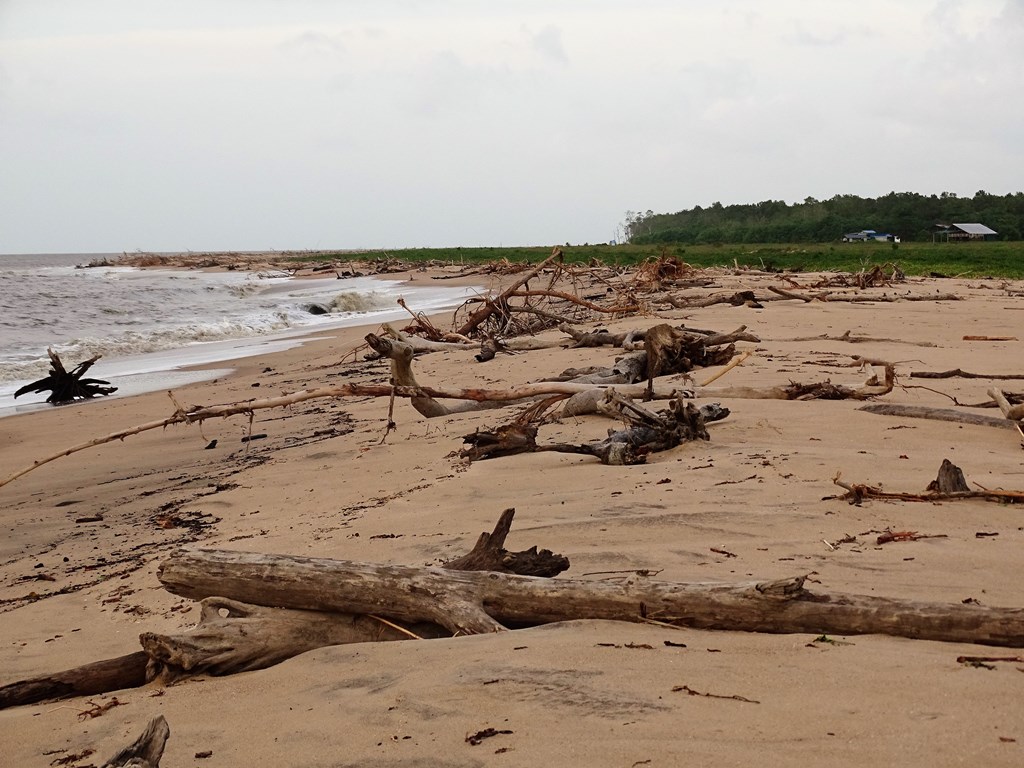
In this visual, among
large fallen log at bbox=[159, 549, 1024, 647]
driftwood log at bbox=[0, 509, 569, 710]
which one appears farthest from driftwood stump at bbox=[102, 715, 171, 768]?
large fallen log at bbox=[159, 549, 1024, 647]

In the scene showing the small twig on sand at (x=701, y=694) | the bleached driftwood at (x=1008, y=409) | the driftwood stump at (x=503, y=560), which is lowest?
the small twig on sand at (x=701, y=694)

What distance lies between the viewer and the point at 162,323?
2150 centimetres

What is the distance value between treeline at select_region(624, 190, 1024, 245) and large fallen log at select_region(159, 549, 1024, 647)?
5397 cm

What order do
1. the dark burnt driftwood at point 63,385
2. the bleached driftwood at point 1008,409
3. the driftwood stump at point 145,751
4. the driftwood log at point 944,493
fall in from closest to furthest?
1. the driftwood stump at point 145,751
2. the driftwood log at point 944,493
3. the bleached driftwood at point 1008,409
4. the dark burnt driftwood at point 63,385

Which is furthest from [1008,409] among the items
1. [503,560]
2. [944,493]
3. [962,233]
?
[962,233]

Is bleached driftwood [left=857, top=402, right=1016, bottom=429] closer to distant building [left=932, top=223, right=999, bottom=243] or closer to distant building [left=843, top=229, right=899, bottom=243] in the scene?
distant building [left=932, top=223, right=999, bottom=243]

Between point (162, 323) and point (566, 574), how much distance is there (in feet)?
Answer: 65.7

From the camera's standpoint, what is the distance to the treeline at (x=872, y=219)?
182 feet

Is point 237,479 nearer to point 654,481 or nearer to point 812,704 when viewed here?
point 654,481

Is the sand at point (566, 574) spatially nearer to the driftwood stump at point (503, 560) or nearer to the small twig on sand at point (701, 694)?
the small twig on sand at point (701, 694)

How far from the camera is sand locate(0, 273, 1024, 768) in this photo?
81.8 inches

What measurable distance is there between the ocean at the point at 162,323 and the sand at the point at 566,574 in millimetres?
5959

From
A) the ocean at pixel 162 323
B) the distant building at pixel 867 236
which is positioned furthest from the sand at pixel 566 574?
the distant building at pixel 867 236

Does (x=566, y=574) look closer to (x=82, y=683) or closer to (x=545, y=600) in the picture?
(x=545, y=600)
